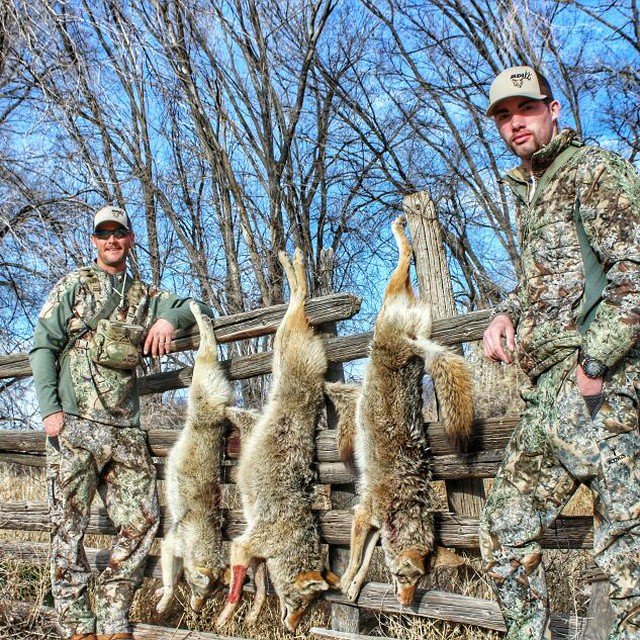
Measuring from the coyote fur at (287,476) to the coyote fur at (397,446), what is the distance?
43cm

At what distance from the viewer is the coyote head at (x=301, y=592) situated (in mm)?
4848

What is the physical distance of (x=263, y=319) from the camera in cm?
545

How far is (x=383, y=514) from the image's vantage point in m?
4.55

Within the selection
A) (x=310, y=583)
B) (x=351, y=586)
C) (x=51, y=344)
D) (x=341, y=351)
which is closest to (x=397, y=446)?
(x=341, y=351)

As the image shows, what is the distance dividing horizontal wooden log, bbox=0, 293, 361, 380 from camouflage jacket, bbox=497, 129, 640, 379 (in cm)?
165

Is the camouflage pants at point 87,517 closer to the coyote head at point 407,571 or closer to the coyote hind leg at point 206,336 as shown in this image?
the coyote hind leg at point 206,336

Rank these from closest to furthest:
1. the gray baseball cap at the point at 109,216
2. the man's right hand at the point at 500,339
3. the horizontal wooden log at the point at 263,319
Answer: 1. the man's right hand at the point at 500,339
2. the horizontal wooden log at the point at 263,319
3. the gray baseball cap at the point at 109,216

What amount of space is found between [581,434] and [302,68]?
11712mm

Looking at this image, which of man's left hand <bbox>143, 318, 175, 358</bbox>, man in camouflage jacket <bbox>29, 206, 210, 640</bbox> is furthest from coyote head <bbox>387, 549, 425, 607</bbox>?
man's left hand <bbox>143, 318, 175, 358</bbox>

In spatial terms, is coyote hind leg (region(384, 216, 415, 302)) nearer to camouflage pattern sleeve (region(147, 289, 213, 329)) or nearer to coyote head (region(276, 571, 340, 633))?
camouflage pattern sleeve (region(147, 289, 213, 329))

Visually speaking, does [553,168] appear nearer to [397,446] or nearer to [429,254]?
[397,446]

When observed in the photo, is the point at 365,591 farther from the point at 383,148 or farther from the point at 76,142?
the point at 383,148

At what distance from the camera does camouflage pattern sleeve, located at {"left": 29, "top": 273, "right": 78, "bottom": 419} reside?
511cm

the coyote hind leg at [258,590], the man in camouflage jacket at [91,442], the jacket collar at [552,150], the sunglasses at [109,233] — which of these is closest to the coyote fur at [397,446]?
the coyote hind leg at [258,590]
